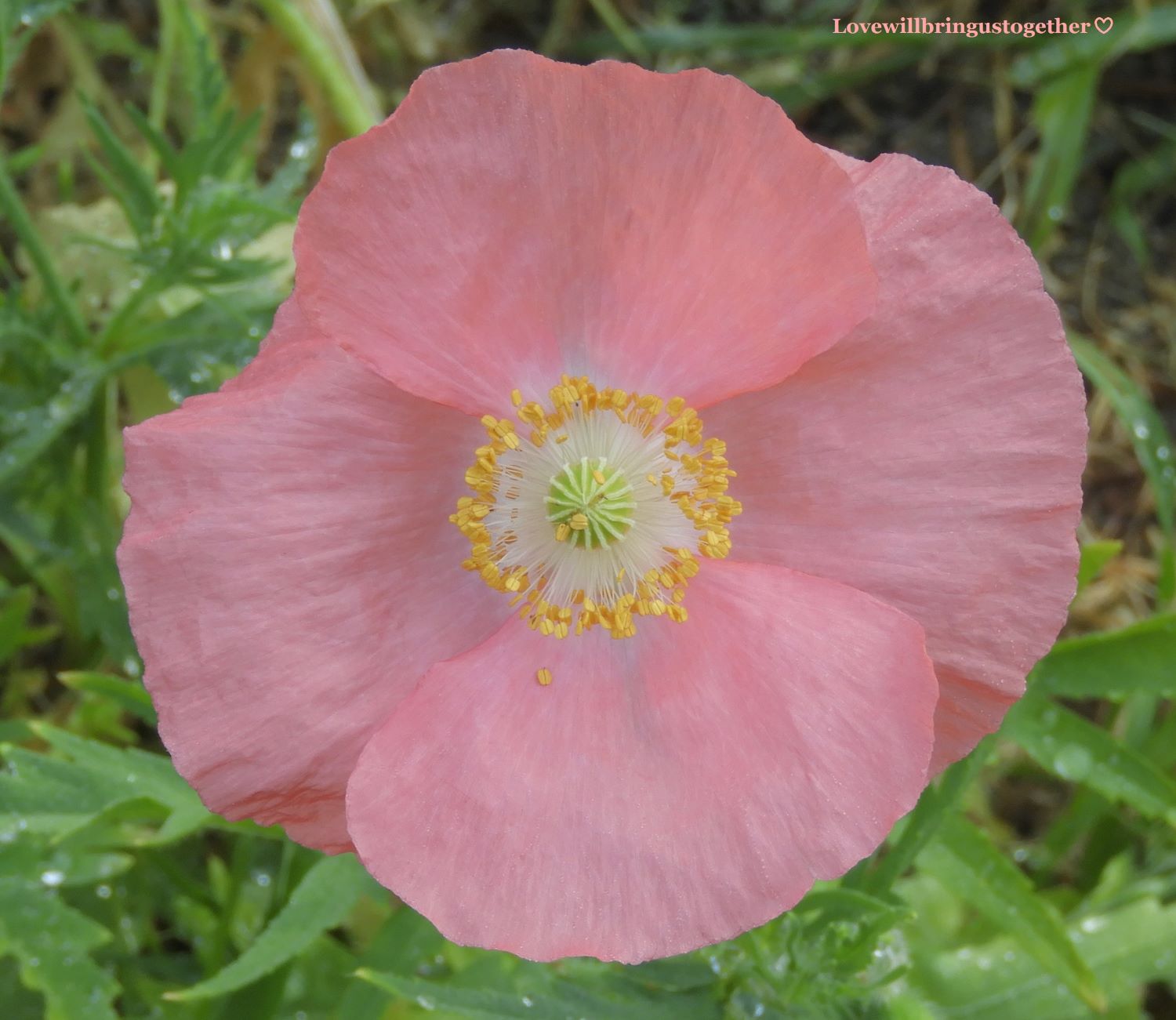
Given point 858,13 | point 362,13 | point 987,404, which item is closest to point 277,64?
point 362,13

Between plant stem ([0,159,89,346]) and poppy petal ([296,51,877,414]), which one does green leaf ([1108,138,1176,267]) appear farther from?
plant stem ([0,159,89,346])

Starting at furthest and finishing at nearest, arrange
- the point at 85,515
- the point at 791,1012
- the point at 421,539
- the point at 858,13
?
1. the point at 858,13
2. the point at 85,515
3. the point at 791,1012
4. the point at 421,539

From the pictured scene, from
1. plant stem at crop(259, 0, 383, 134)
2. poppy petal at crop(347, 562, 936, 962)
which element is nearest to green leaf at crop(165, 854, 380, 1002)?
poppy petal at crop(347, 562, 936, 962)

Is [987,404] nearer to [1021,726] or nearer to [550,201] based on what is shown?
[550,201]

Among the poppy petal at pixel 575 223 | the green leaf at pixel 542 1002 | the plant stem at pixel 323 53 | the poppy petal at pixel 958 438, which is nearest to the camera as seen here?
the poppy petal at pixel 575 223

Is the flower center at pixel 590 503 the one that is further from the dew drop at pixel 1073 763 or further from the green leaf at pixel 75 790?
the dew drop at pixel 1073 763

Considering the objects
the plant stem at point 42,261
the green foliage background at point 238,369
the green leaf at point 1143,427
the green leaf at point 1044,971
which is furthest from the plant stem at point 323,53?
the green leaf at point 1044,971
